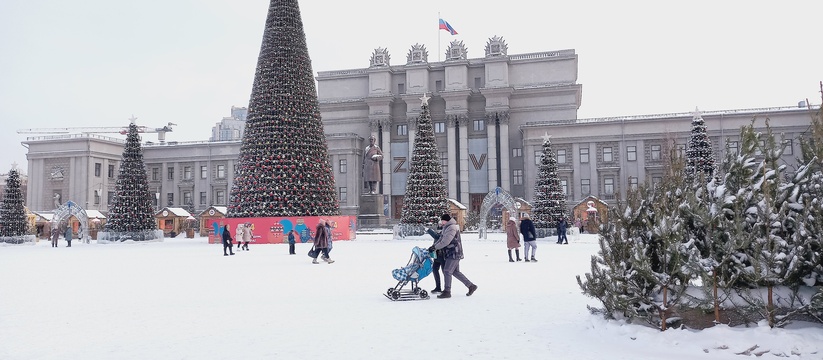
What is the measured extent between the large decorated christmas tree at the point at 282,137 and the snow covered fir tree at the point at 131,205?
33.8 ft

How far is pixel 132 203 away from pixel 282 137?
14.1 m

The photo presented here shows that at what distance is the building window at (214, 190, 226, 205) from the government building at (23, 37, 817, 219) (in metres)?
0.12

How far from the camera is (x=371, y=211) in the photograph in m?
56.5

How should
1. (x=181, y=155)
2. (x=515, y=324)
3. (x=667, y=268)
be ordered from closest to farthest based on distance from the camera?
1. (x=667, y=268)
2. (x=515, y=324)
3. (x=181, y=155)

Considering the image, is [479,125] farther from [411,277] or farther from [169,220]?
[411,277]

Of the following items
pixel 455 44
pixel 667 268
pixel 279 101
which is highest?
pixel 455 44

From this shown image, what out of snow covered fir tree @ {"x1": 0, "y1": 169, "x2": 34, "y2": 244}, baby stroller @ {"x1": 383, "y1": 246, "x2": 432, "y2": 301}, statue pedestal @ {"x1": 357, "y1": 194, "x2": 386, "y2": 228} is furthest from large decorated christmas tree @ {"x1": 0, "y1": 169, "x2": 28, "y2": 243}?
baby stroller @ {"x1": 383, "y1": 246, "x2": 432, "y2": 301}

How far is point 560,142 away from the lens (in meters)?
59.7

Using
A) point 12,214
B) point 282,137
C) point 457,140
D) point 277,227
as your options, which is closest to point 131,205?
point 12,214

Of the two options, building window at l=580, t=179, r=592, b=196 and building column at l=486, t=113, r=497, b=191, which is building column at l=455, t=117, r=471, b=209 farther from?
building window at l=580, t=179, r=592, b=196

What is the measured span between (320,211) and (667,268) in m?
26.4

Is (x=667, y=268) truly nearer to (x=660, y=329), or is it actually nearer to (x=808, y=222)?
(x=660, y=329)

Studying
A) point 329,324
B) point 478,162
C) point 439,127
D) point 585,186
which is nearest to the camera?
point 329,324

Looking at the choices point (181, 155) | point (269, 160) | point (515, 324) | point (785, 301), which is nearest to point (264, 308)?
point (515, 324)
